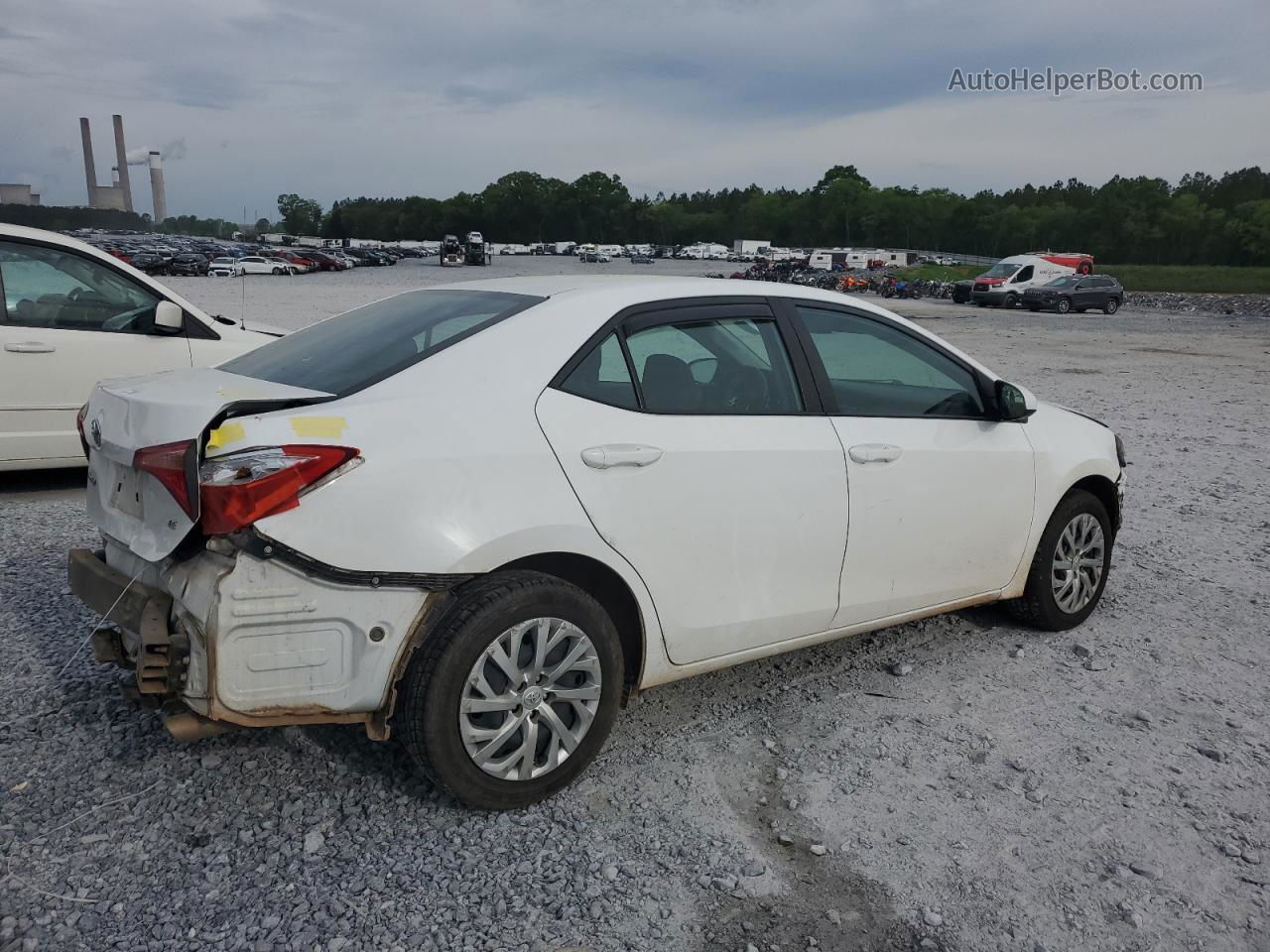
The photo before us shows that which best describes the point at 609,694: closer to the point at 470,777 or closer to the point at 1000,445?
the point at 470,777

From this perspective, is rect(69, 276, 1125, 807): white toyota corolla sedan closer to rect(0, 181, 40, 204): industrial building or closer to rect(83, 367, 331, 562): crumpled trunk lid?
rect(83, 367, 331, 562): crumpled trunk lid

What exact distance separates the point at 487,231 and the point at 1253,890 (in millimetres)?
190073

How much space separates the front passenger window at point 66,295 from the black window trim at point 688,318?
15.6 ft

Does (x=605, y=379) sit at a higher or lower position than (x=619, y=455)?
higher

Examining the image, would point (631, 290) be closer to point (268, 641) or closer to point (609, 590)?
point (609, 590)

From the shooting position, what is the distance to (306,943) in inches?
103

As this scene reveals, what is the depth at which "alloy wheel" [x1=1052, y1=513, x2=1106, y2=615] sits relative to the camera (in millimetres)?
4770

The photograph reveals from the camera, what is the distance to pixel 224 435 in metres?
2.85

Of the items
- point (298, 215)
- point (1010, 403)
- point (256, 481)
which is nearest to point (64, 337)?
point (256, 481)

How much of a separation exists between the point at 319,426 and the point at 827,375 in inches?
76.9

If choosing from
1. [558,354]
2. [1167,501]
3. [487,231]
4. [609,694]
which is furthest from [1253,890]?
[487,231]

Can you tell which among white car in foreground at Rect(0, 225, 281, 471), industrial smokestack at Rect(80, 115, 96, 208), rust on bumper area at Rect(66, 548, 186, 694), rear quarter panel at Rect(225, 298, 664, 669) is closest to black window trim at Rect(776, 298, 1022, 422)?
rear quarter panel at Rect(225, 298, 664, 669)

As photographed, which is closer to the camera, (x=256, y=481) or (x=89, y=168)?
(x=256, y=481)

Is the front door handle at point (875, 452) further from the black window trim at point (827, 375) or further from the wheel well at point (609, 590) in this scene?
the wheel well at point (609, 590)
